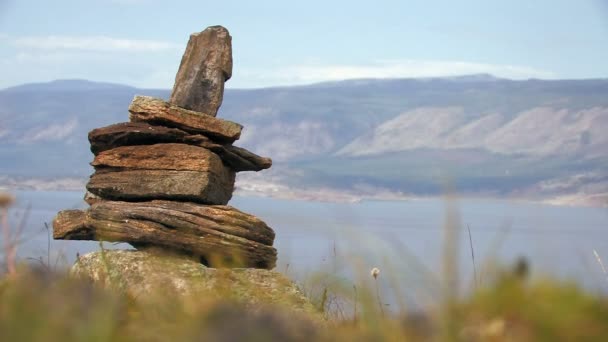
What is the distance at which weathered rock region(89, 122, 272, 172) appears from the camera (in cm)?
1888

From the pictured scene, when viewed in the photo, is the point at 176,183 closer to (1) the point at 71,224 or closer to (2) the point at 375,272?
(1) the point at 71,224

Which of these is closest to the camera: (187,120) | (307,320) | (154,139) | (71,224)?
(307,320)

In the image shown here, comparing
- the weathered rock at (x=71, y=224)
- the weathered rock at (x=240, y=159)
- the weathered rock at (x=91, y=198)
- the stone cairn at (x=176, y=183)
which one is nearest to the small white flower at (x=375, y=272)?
the stone cairn at (x=176, y=183)

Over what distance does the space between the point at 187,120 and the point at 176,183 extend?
4.50 ft

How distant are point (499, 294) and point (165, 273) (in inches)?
509

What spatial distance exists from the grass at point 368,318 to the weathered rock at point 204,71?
15846mm

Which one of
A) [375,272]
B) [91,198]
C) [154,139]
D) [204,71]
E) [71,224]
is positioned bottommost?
[71,224]

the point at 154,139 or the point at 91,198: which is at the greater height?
the point at 154,139

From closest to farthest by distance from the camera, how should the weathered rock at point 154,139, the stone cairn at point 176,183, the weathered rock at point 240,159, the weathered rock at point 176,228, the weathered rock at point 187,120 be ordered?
1. the weathered rock at point 176,228
2. the stone cairn at point 176,183
3. the weathered rock at point 154,139
4. the weathered rock at point 187,120
5. the weathered rock at point 240,159

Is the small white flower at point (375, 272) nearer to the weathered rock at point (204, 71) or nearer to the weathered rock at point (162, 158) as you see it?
the weathered rock at point (162, 158)

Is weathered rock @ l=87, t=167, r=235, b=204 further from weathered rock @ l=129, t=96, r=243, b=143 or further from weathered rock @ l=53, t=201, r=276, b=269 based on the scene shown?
weathered rock @ l=129, t=96, r=243, b=143

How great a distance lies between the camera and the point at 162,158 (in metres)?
18.6

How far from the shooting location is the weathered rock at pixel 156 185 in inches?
724

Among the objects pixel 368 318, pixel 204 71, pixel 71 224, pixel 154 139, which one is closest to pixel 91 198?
pixel 71 224
